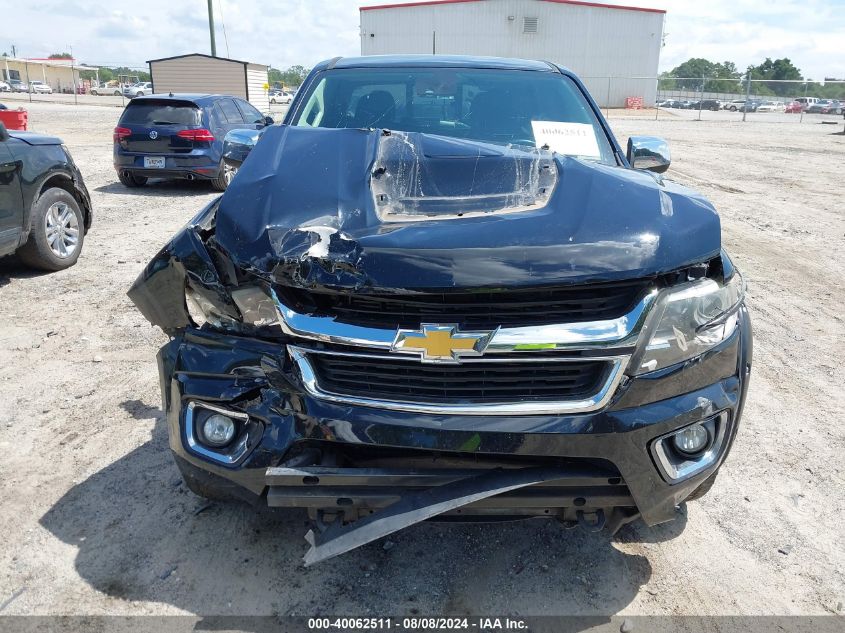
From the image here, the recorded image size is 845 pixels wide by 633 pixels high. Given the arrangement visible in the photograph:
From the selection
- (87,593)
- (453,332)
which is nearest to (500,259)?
(453,332)

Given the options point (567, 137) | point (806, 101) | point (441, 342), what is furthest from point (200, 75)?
point (806, 101)

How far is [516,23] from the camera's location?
154 ft

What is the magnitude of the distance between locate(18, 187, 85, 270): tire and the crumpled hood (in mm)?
4314

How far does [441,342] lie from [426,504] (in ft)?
1.62

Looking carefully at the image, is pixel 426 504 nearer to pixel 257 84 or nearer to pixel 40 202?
pixel 40 202

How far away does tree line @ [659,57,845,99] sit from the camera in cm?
3825

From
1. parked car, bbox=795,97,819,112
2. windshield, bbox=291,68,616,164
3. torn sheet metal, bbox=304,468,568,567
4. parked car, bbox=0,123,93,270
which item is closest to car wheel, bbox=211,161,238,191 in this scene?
parked car, bbox=0,123,93,270

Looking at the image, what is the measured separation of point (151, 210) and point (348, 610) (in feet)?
27.4

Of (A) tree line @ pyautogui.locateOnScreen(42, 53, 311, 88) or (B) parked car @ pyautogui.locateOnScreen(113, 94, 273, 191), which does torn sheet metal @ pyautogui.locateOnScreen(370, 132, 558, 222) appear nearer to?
(B) parked car @ pyautogui.locateOnScreen(113, 94, 273, 191)

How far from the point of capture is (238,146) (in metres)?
3.50

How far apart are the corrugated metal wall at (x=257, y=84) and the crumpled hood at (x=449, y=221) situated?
106 ft

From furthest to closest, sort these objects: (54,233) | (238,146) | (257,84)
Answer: (257,84)
(54,233)
(238,146)

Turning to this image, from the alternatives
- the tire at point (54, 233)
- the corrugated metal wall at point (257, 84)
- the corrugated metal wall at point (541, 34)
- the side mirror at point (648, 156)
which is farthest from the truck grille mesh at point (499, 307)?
the corrugated metal wall at point (541, 34)

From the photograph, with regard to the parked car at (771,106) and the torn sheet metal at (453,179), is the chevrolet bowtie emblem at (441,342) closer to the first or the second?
the torn sheet metal at (453,179)
